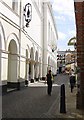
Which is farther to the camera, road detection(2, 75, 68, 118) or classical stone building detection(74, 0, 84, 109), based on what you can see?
classical stone building detection(74, 0, 84, 109)

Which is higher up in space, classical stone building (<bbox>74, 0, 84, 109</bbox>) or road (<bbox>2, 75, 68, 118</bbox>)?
classical stone building (<bbox>74, 0, 84, 109</bbox>)

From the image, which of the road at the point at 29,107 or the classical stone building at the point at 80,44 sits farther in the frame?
the classical stone building at the point at 80,44

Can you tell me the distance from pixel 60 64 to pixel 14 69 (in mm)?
92806

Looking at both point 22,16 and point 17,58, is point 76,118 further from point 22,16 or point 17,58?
point 22,16

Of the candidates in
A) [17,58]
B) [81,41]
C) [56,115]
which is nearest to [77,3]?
[81,41]

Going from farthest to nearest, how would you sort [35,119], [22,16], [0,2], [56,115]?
[22,16] → [0,2] → [56,115] → [35,119]

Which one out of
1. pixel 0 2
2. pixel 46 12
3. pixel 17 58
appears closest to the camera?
pixel 0 2

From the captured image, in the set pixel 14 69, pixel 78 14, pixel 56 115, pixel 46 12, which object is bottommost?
pixel 56 115

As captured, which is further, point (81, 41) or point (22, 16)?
point (22, 16)

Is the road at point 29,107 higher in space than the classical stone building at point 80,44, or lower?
lower

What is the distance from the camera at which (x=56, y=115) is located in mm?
10406

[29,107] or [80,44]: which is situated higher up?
[80,44]

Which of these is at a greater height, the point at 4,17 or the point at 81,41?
the point at 4,17

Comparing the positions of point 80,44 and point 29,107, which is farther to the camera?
point 80,44
